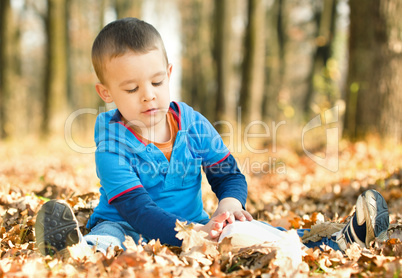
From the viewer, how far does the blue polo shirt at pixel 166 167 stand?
97.6 inches

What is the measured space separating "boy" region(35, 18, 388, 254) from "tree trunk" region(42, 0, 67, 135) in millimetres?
8658

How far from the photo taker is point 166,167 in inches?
102

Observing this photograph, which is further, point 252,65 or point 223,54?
point 223,54

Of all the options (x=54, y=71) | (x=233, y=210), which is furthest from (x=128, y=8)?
(x=233, y=210)

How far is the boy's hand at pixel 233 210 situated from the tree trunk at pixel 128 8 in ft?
62.3

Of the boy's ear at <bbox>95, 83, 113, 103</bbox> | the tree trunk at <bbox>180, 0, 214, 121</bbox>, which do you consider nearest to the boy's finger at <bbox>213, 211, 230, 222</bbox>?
the boy's ear at <bbox>95, 83, 113, 103</bbox>

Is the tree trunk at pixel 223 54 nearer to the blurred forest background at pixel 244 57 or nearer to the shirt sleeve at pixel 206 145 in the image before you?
the blurred forest background at pixel 244 57

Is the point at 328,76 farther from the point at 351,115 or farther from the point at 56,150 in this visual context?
the point at 56,150

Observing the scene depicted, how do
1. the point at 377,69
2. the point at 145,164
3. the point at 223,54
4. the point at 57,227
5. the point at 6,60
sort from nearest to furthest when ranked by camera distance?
the point at 57,227 → the point at 145,164 → the point at 377,69 → the point at 6,60 → the point at 223,54

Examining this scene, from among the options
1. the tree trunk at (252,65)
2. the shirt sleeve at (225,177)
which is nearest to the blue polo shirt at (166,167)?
the shirt sleeve at (225,177)

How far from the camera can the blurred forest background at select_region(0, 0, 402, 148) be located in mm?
6645

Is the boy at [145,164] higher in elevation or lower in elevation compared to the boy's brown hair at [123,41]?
lower

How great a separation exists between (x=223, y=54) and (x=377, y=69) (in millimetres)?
6973

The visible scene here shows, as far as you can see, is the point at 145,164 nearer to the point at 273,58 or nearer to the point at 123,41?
the point at 123,41
